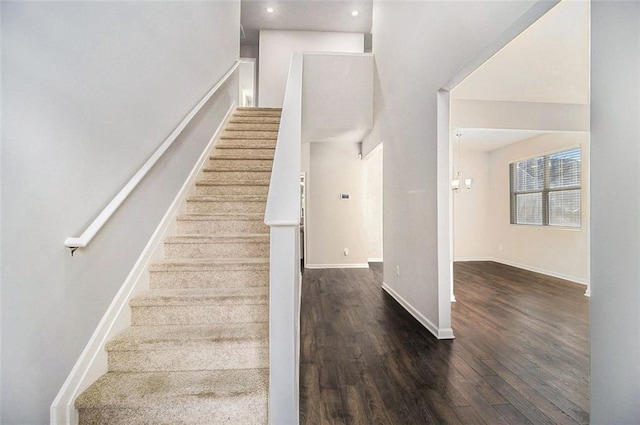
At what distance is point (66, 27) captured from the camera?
1.55 m

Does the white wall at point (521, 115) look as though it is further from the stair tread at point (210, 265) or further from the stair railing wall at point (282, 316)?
the stair railing wall at point (282, 316)

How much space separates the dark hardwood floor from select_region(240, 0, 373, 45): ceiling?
5.56m

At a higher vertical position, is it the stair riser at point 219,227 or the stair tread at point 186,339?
the stair riser at point 219,227

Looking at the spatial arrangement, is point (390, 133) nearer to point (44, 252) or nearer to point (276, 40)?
point (44, 252)

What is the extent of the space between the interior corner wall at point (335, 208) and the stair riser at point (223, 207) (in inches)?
139

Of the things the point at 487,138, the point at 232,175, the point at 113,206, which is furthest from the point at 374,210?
the point at 113,206

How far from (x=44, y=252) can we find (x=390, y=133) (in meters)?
3.79

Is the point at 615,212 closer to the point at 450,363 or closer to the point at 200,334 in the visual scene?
the point at 450,363

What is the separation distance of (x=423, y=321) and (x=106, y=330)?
106 inches

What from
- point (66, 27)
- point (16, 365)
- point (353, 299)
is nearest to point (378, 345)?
point (353, 299)

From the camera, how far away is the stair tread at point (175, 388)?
1521 millimetres

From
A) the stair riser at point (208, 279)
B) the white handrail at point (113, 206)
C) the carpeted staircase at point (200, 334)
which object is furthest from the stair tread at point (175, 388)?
the white handrail at point (113, 206)

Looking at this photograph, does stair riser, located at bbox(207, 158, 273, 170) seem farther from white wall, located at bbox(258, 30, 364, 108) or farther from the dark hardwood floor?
white wall, located at bbox(258, 30, 364, 108)

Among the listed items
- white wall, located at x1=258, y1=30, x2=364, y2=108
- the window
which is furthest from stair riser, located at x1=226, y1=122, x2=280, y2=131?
the window
